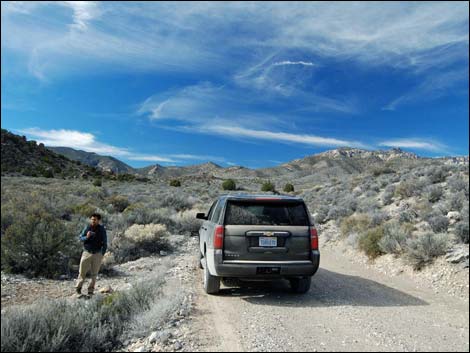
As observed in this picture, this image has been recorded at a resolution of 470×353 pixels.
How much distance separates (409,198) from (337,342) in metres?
14.6

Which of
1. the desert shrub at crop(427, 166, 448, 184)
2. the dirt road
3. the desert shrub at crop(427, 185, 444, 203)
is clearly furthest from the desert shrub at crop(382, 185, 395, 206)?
the dirt road

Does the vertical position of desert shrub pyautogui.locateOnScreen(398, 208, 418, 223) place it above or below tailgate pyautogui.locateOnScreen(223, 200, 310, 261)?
above

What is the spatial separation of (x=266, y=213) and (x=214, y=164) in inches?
5352

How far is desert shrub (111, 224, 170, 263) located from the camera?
483 inches

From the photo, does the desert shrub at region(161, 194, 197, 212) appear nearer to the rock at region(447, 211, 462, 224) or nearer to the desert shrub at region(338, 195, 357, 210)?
the desert shrub at region(338, 195, 357, 210)

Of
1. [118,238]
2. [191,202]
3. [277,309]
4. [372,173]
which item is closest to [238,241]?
[277,309]

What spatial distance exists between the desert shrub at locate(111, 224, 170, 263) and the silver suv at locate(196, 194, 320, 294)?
19.4 ft

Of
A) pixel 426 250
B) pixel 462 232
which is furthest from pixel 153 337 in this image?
pixel 462 232

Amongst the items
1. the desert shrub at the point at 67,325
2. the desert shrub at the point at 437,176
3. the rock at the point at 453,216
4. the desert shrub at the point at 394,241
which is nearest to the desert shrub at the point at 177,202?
the desert shrub at the point at 437,176

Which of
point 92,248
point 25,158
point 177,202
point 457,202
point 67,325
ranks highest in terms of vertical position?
point 25,158

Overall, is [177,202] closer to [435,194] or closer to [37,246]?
[435,194]

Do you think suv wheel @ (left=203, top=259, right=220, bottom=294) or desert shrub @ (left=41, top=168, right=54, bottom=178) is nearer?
suv wheel @ (left=203, top=259, right=220, bottom=294)

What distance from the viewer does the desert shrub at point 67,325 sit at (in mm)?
4605

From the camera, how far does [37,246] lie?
9.12 metres
